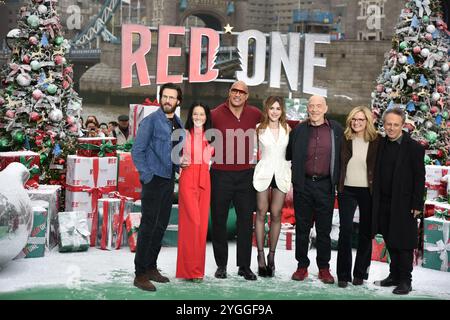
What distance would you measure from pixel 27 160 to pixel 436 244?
3.44 meters

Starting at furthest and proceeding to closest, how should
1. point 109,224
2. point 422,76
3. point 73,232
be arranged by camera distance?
point 422,76
point 109,224
point 73,232

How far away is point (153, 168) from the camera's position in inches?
169

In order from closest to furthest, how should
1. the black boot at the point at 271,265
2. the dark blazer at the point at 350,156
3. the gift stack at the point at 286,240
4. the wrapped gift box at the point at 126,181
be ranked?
the dark blazer at the point at 350,156 < the black boot at the point at 271,265 < the gift stack at the point at 286,240 < the wrapped gift box at the point at 126,181

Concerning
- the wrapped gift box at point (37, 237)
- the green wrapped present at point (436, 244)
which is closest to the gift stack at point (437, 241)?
the green wrapped present at point (436, 244)

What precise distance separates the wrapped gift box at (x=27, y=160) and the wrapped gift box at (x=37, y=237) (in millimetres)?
544

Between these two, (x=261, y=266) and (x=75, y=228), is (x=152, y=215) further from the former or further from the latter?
Result: (x=75, y=228)

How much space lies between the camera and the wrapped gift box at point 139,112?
626 cm

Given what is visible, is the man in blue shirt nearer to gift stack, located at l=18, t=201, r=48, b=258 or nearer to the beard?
the beard

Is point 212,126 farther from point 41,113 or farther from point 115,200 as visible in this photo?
point 41,113

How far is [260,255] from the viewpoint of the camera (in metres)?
4.82

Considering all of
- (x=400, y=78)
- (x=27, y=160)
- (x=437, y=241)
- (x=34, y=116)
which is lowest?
(x=437, y=241)

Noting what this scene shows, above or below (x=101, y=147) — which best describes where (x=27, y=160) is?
below

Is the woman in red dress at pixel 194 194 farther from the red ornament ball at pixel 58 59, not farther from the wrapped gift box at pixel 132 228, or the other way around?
the red ornament ball at pixel 58 59

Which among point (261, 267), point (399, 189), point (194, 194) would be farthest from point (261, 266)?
point (399, 189)
